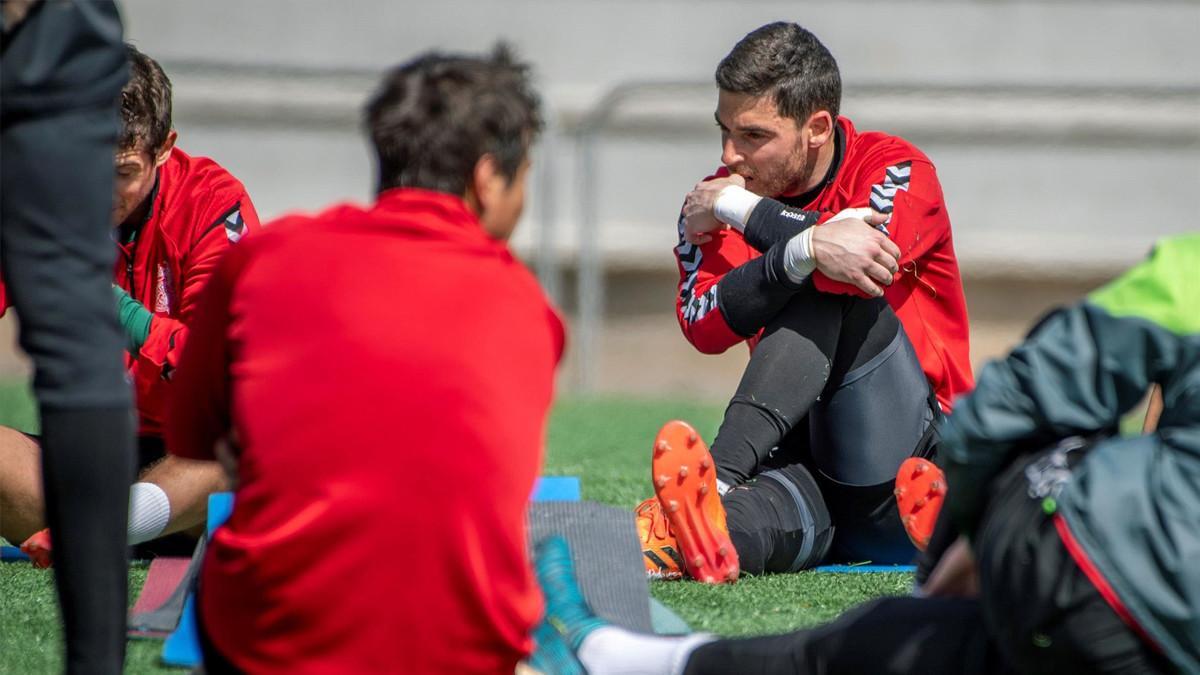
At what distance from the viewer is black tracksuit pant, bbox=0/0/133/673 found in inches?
85.5

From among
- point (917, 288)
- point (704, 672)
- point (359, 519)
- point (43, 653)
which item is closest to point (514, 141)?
point (359, 519)

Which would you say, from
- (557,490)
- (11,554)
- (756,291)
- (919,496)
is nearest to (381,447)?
(557,490)

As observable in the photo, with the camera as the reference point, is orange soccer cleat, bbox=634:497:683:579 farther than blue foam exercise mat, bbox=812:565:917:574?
No

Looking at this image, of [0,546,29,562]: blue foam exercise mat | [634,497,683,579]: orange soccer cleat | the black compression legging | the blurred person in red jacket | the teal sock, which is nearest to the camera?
the blurred person in red jacket

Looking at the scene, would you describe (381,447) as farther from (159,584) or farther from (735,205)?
(735,205)

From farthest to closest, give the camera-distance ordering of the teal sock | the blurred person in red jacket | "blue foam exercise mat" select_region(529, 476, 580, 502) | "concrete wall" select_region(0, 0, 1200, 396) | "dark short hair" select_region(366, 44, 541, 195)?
"concrete wall" select_region(0, 0, 1200, 396) < "blue foam exercise mat" select_region(529, 476, 580, 502) < the teal sock < "dark short hair" select_region(366, 44, 541, 195) < the blurred person in red jacket

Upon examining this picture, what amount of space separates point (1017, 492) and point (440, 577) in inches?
32.4

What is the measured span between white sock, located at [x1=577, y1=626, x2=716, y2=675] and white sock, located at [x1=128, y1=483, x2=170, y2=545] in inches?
53.5

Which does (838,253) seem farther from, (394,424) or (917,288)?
(394,424)

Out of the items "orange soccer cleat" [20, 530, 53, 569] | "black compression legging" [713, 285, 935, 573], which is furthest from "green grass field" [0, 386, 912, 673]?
"black compression legging" [713, 285, 935, 573]

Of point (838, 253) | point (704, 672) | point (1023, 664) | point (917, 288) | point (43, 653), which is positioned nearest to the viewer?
point (1023, 664)

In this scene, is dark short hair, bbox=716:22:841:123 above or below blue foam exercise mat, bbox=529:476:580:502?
above

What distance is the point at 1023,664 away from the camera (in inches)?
83.9

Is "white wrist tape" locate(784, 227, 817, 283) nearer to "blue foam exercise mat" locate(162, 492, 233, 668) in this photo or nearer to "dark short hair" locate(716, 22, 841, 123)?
"dark short hair" locate(716, 22, 841, 123)
